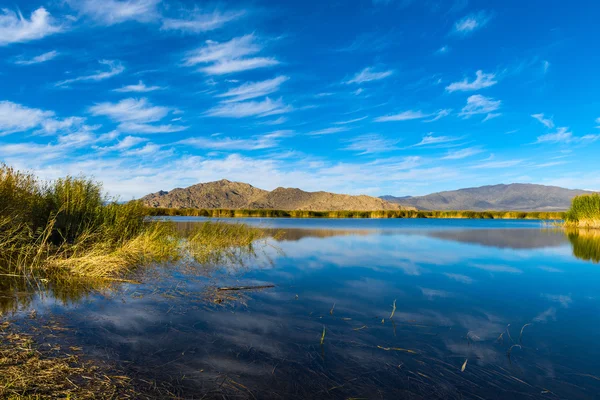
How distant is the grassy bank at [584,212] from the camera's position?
30.0 metres

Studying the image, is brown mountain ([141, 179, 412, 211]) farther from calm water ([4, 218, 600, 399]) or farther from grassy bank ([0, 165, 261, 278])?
calm water ([4, 218, 600, 399])

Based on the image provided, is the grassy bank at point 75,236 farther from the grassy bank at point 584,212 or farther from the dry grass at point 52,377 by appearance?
the grassy bank at point 584,212

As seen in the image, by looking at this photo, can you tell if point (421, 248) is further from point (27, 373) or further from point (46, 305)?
point (27, 373)

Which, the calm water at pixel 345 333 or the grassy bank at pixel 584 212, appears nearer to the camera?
the calm water at pixel 345 333

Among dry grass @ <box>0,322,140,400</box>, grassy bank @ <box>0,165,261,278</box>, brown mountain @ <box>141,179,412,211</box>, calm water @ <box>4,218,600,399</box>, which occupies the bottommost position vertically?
calm water @ <box>4,218,600,399</box>

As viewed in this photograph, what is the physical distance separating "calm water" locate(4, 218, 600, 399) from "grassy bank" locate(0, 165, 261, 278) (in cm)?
192

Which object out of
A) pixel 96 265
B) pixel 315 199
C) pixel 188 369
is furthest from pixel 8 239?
pixel 315 199

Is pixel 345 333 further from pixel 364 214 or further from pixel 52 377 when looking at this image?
pixel 364 214

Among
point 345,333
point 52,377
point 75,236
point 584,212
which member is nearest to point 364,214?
point 584,212

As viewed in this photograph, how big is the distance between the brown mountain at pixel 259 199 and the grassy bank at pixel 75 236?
118 metres

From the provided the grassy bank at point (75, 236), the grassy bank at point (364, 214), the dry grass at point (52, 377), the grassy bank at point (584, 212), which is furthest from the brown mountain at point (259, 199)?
the dry grass at point (52, 377)

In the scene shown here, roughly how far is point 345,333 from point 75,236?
9.87m

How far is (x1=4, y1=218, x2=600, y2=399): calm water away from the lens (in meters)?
3.75

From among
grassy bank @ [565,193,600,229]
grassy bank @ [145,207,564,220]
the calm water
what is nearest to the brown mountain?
grassy bank @ [145,207,564,220]
